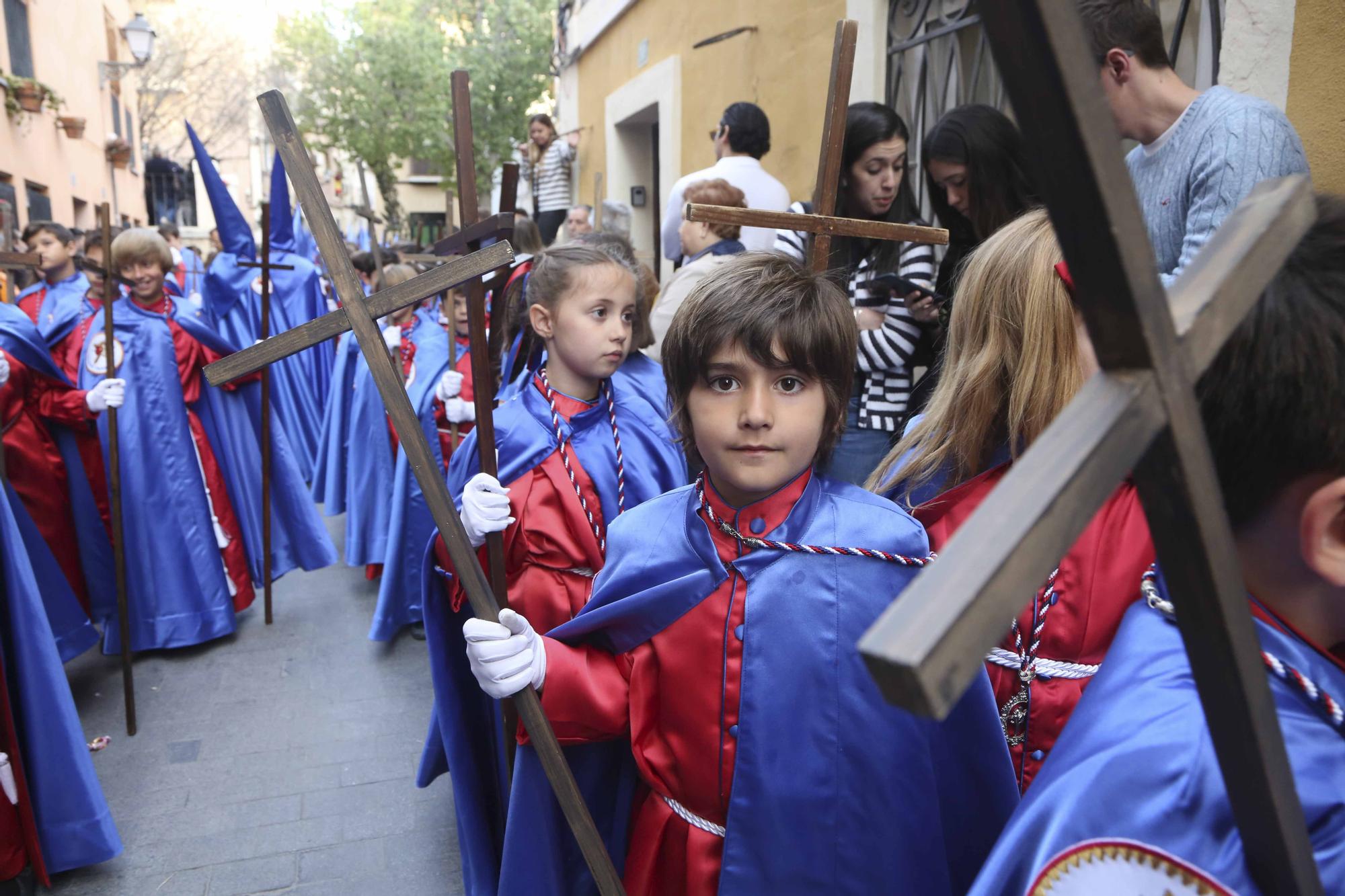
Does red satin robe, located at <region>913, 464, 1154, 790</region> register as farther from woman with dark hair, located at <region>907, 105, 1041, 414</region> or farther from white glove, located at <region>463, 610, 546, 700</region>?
woman with dark hair, located at <region>907, 105, 1041, 414</region>

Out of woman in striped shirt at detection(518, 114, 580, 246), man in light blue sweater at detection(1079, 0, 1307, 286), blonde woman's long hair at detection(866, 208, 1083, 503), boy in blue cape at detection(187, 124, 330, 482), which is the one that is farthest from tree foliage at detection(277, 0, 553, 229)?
blonde woman's long hair at detection(866, 208, 1083, 503)

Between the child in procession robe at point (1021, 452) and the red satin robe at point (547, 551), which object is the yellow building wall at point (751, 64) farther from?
the child in procession robe at point (1021, 452)

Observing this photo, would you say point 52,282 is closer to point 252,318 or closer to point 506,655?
point 252,318

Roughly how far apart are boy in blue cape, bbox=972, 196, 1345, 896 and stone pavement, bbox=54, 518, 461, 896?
2.71 m

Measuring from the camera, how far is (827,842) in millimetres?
1630

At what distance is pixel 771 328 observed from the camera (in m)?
1.72

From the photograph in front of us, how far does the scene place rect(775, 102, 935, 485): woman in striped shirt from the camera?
317 centimetres

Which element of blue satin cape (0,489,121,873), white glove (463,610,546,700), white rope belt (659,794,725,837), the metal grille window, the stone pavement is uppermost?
Answer: the metal grille window

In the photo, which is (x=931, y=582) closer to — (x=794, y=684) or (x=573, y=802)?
(x=794, y=684)

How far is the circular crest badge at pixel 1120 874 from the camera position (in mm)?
813

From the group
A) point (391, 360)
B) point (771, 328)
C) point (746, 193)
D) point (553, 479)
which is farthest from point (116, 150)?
point (771, 328)

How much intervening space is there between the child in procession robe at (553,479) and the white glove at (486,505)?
0.20 meters

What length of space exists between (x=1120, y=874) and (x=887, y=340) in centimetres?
241

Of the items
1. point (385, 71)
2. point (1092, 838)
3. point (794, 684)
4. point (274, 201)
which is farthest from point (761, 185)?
point (385, 71)
